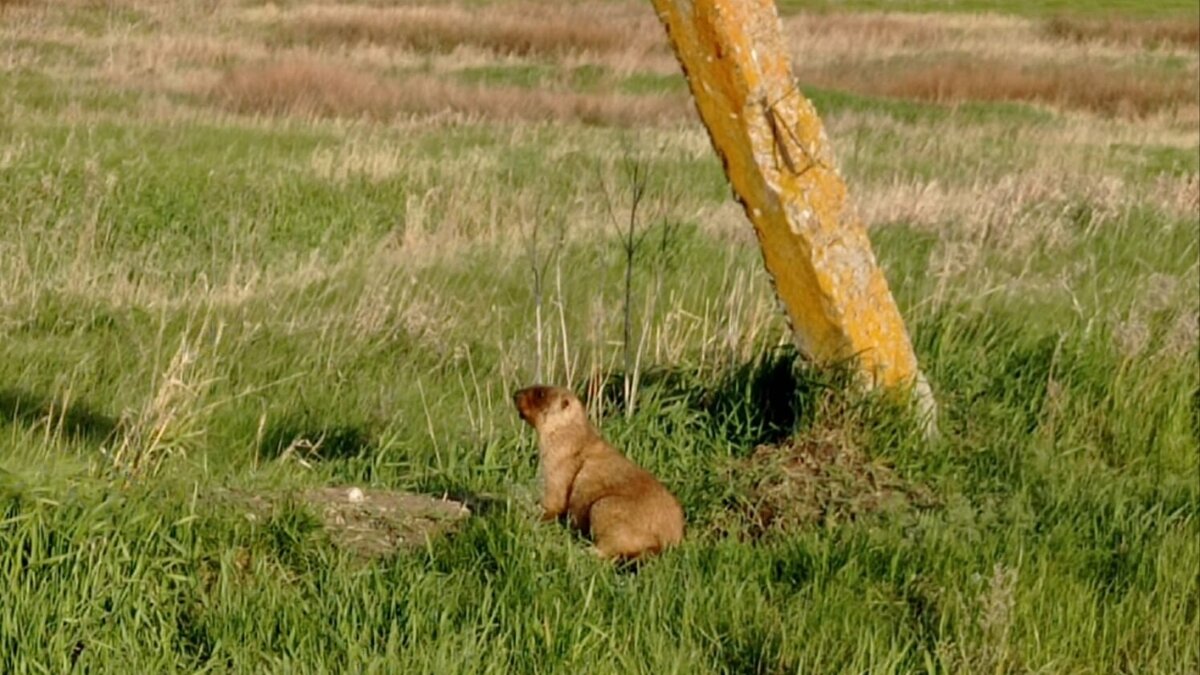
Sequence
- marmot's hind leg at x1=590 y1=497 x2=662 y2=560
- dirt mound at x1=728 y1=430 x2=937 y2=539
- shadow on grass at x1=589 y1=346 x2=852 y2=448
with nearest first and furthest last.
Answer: marmot's hind leg at x1=590 y1=497 x2=662 y2=560 → dirt mound at x1=728 y1=430 x2=937 y2=539 → shadow on grass at x1=589 y1=346 x2=852 y2=448

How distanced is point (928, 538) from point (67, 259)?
6.77m

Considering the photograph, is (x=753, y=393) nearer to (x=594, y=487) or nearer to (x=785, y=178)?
(x=785, y=178)

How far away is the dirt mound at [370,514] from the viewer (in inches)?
211

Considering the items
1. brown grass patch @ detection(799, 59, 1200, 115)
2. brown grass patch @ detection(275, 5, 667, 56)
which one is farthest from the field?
brown grass patch @ detection(275, 5, 667, 56)

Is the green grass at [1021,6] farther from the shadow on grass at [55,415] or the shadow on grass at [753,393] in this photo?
the shadow on grass at [55,415]

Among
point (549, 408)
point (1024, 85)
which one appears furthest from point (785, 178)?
point (1024, 85)

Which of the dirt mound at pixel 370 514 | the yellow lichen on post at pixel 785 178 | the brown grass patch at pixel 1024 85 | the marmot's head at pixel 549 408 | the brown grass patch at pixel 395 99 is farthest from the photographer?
the brown grass patch at pixel 1024 85

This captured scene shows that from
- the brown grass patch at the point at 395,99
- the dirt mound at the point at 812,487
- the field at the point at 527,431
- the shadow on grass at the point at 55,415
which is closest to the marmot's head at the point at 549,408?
the field at the point at 527,431

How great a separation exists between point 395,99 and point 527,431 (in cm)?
1890

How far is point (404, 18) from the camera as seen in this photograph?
3688 centimetres

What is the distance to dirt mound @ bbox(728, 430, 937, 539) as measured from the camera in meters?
6.13

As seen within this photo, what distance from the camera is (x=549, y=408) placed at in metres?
5.96

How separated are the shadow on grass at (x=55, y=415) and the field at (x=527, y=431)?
2 cm

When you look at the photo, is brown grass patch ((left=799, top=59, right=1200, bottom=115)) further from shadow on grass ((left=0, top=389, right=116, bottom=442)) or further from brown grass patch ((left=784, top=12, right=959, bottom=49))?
shadow on grass ((left=0, top=389, right=116, bottom=442))
